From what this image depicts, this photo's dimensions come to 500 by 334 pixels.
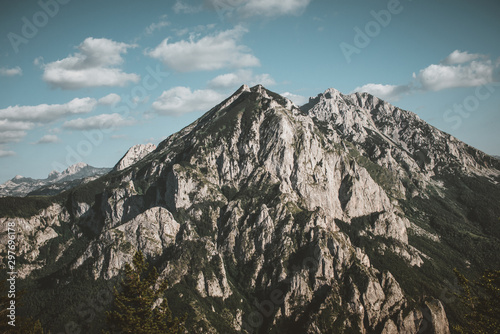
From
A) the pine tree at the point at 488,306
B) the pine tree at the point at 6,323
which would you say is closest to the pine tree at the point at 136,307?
the pine tree at the point at 6,323

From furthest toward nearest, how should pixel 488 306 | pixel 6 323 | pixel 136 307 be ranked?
pixel 6 323 → pixel 136 307 → pixel 488 306

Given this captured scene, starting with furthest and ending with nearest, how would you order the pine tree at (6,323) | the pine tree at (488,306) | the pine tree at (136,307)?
the pine tree at (6,323)
the pine tree at (136,307)
the pine tree at (488,306)

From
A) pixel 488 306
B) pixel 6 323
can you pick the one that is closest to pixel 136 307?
pixel 6 323

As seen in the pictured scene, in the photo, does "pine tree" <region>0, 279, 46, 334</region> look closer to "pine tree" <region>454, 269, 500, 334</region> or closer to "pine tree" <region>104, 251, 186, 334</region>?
"pine tree" <region>104, 251, 186, 334</region>

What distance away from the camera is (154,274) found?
45.8 metres

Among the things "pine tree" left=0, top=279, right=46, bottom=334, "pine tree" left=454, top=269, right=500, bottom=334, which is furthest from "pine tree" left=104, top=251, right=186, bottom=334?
"pine tree" left=454, top=269, right=500, bottom=334

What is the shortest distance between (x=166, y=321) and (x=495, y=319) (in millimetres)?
46864

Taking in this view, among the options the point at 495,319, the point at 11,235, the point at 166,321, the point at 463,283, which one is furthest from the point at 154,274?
the point at 11,235

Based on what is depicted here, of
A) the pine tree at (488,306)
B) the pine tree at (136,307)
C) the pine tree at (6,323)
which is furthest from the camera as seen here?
the pine tree at (6,323)

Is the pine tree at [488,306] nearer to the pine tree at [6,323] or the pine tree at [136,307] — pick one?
the pine tree at [136,307]

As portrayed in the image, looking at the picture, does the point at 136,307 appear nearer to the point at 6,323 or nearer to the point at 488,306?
the point at 6,323

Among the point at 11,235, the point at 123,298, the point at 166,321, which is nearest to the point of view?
the point at 123,298

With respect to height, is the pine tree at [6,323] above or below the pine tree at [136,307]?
below

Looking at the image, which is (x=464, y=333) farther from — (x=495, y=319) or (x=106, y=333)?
(x=106, y=333)
